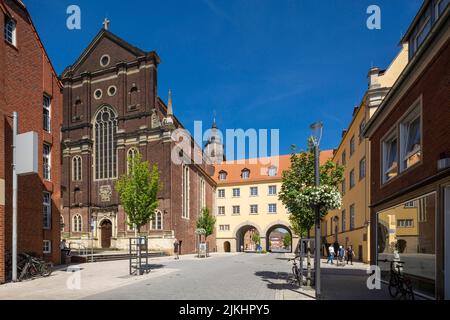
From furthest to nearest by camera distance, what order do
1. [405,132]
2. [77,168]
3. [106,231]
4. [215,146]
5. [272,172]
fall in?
[215,146]
[272,172]
[77,168]
[106,231]
[405,132]

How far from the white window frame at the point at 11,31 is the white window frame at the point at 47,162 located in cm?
588

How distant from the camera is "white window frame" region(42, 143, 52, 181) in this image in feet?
65.7

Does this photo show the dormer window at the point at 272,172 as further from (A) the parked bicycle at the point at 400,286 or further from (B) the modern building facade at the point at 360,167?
(A) the parked bicycle at the point at 400,286

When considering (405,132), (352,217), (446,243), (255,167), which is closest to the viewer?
(446,243)

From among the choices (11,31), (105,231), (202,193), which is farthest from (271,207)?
(11,31)

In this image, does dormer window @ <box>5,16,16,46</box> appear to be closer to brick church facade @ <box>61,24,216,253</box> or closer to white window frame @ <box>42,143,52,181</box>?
white window frame @ <box>42,143,52,181</box>

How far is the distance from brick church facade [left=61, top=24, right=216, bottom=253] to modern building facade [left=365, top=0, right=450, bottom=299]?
2813cm

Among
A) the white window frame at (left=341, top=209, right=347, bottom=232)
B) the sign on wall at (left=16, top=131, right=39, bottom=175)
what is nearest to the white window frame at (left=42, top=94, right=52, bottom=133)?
the sign on wall at (left=16, top=131, right=39, bottom=175)

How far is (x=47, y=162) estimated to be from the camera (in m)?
20.4

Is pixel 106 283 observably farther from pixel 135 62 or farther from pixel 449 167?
pixel 135 62

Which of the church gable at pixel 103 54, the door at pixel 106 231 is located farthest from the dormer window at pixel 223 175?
the church gable at pixel 103 54

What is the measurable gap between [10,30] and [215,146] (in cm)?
7758

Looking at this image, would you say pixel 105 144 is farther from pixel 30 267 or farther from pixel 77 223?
pixel 30 267
